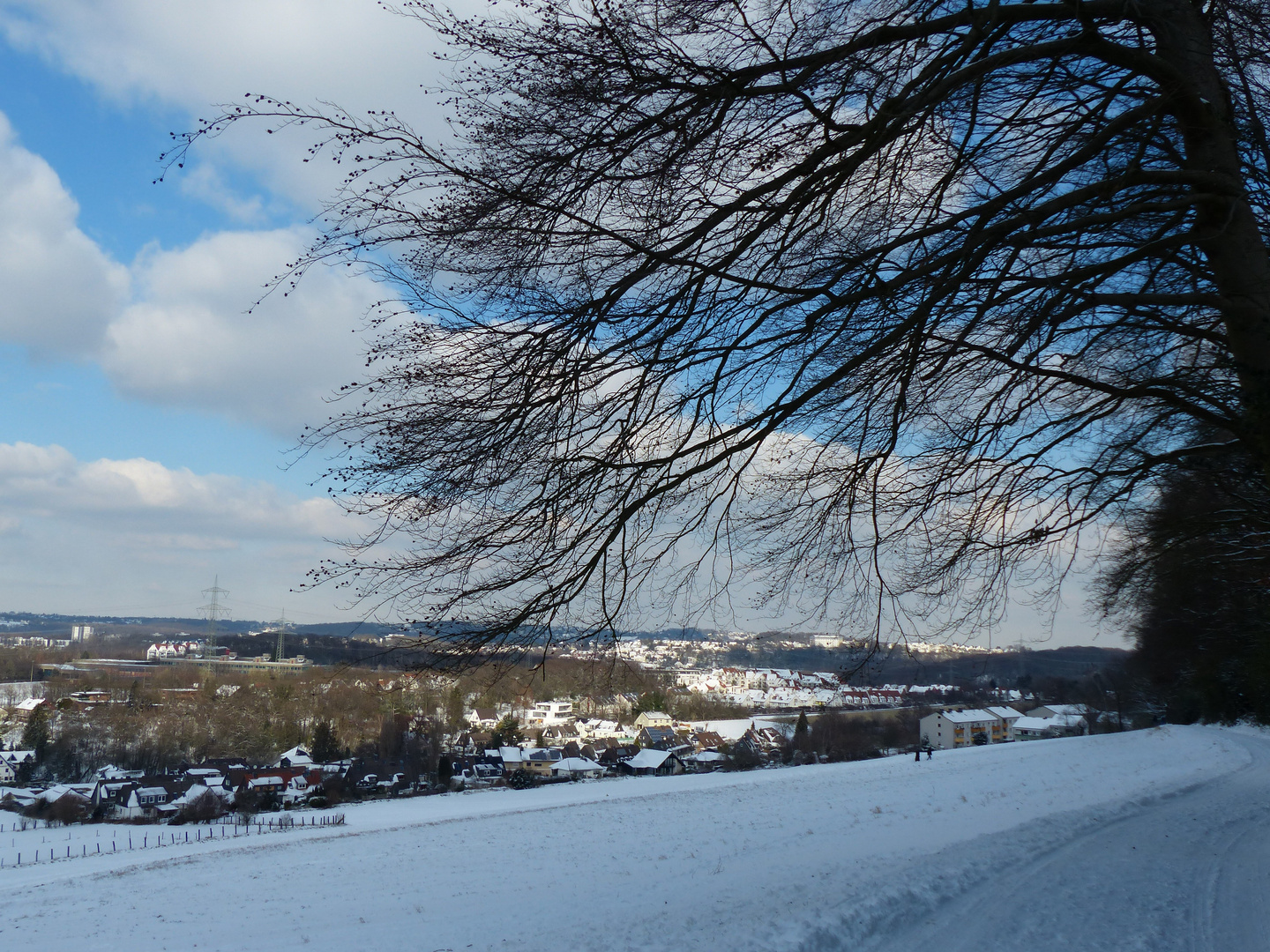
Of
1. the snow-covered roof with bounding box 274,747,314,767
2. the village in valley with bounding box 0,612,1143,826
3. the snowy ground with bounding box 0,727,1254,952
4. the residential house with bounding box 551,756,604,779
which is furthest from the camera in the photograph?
the residential house with bounding box 551,756,604,779

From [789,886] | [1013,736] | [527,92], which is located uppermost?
[527,92]

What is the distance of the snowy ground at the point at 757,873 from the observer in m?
6.32

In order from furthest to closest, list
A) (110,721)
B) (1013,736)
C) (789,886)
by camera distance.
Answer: (1013,736) < (110,721) < (789,886)

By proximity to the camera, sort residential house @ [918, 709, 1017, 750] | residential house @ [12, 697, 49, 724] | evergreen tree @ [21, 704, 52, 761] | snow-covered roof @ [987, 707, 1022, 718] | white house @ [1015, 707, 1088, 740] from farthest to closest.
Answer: snow-covered roof @ [987, 707, 1022, 718], white house @ [1015, 707, 1088, 740], residential house @ [918, 709, 1017, 750], residential house @ [12, 697, 49, 724], evergreen tree @ [21, 704, 52, 761]

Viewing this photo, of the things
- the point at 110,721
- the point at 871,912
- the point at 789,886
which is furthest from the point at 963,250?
the point at 110,721

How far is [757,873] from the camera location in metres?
9.41

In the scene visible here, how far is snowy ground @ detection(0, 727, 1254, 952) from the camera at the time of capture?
632 centimetres

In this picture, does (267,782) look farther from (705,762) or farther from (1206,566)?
(1206,566)

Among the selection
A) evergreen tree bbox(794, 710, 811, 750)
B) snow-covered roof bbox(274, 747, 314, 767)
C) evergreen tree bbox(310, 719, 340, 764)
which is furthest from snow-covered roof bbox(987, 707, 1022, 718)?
snow-covered roof bbox(274, 747, 314, 767)

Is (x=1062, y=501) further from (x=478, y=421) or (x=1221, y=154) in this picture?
(x=478, y=421)

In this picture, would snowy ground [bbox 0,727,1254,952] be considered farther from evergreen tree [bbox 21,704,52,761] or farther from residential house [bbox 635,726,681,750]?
evergreen tree [bbox 21,704,52,761]

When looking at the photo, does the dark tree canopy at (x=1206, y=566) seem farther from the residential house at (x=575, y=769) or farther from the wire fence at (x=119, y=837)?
the residential house at (x=575, y=769)

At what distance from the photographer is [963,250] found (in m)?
4.02

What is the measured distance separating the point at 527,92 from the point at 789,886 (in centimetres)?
714
